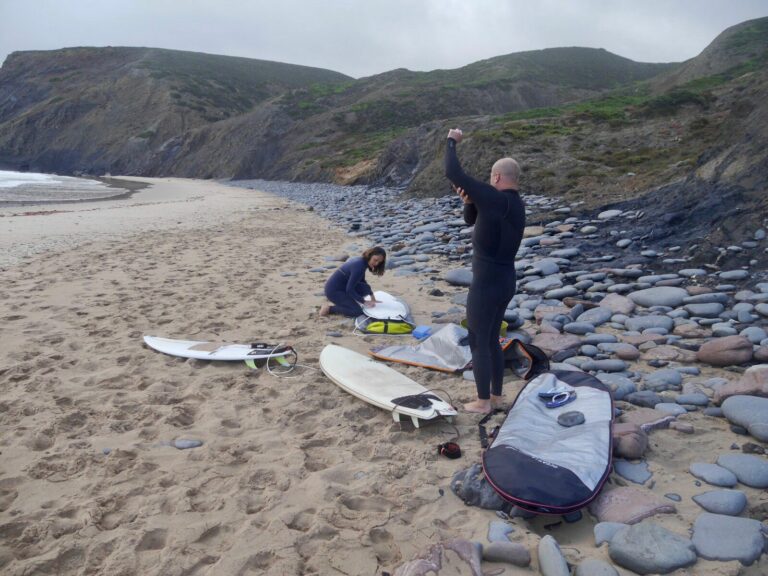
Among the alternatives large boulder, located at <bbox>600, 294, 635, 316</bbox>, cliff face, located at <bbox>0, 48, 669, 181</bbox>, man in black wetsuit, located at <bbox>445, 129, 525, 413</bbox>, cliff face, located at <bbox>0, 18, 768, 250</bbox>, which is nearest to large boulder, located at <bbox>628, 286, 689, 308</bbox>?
large boulder, located at <bbox>600, 294, 635, 316</bbox>

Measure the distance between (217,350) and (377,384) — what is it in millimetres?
1756

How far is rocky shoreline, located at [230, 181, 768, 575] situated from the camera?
2535 millimetres

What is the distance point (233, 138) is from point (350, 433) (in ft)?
170

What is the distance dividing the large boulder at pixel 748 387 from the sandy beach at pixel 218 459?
0.34m

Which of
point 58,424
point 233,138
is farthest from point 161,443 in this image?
point 233,138

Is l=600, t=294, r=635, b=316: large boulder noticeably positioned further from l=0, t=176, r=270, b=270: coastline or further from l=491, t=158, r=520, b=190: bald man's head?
l=0, t=176, r=270, b=270: coastline

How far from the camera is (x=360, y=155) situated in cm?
3500

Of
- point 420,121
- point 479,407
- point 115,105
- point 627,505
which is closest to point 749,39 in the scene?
point 420,121

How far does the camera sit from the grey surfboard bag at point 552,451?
2832 mm

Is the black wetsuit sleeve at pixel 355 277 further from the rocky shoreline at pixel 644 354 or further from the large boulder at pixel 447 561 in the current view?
the large boulder at pixel 447 561

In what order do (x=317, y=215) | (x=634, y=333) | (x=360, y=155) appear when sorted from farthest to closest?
(x=360, y=155), (x=317, y=215), (x=634, y=333)

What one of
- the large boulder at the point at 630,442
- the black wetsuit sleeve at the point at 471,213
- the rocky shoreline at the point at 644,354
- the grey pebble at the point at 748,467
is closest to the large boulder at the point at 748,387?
the rocky shoreline at the point at 644,354

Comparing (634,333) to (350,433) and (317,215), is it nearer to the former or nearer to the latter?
(350,433)

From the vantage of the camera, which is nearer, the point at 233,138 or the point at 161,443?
the point at 161,443
